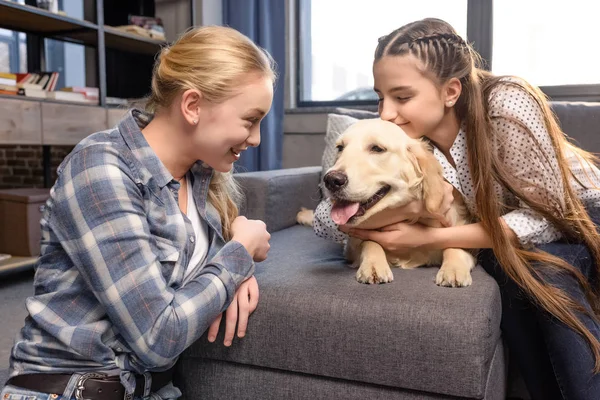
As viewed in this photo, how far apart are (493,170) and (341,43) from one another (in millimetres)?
2679

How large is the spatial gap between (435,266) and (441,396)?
17.0 inches

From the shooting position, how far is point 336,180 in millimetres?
1206

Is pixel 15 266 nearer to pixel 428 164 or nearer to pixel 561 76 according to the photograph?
pixel 428 164

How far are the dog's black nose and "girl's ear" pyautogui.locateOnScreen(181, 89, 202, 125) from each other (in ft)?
1.10

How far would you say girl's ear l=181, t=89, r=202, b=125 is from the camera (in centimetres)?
107

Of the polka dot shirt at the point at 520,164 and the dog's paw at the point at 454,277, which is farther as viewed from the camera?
the polka dot shirt at the point at 520,164

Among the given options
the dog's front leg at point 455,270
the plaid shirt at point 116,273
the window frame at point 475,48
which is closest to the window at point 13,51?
the window frame at point 475,48

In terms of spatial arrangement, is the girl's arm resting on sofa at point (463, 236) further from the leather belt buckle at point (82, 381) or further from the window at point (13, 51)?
the window at point (13, 51)

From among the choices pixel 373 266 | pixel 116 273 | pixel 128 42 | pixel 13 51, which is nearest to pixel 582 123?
pixel 373 266

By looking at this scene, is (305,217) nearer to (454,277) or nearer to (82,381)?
(454,277)

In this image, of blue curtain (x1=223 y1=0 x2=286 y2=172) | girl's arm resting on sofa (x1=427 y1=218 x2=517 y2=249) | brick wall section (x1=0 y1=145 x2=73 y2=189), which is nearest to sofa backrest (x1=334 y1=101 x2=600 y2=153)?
girl's arm resting on sofa (x1=427 y1=218 x2=517 y2=249)

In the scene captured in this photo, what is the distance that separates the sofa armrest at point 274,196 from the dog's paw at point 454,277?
2.79 feet

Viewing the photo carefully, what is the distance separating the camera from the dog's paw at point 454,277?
1191 millimetres

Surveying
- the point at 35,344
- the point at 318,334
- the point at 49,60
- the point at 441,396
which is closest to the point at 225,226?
the point at 318,334
